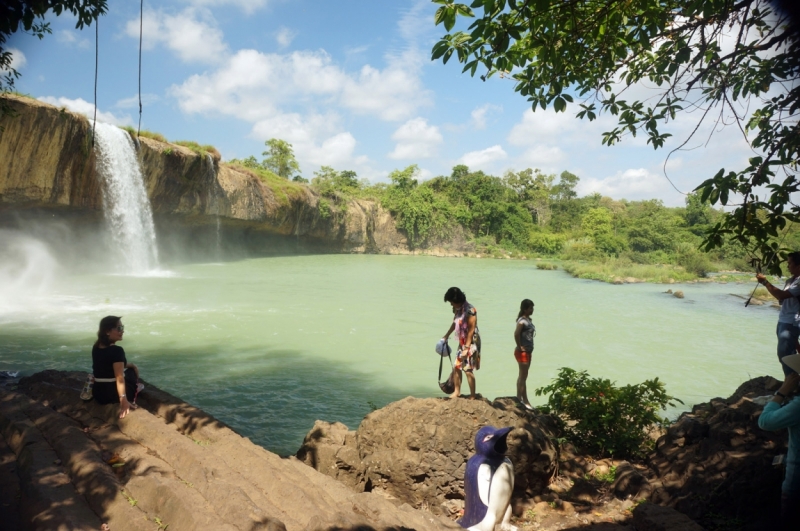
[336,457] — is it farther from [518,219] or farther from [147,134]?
[518,219]

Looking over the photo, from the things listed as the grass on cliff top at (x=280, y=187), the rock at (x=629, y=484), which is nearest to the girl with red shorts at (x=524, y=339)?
the rock at (x=629, y=484)

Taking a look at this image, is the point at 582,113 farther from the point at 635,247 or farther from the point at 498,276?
the point at 635,247

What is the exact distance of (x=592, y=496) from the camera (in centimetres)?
450

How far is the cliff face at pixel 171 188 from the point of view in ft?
55.9

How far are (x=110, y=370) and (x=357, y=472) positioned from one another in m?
Answer: 2.35

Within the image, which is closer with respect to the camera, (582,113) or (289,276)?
(582,113)

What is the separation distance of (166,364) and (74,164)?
14197 millimetres

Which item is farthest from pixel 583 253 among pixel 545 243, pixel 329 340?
pixel 329 340

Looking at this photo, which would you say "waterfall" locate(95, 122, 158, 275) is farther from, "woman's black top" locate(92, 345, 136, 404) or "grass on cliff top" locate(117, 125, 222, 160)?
"woman's black top" locate(92, 345, 136, 404)

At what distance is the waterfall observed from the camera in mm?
20641

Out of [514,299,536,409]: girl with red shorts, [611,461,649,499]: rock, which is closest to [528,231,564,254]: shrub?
[514,299,536,409]: girl with red shorts

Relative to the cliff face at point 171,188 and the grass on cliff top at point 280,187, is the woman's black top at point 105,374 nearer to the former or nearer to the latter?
the cliff face at point 171,188

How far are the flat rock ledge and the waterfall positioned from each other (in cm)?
1887

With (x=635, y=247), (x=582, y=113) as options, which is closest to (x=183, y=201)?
(x=582, y=113)
